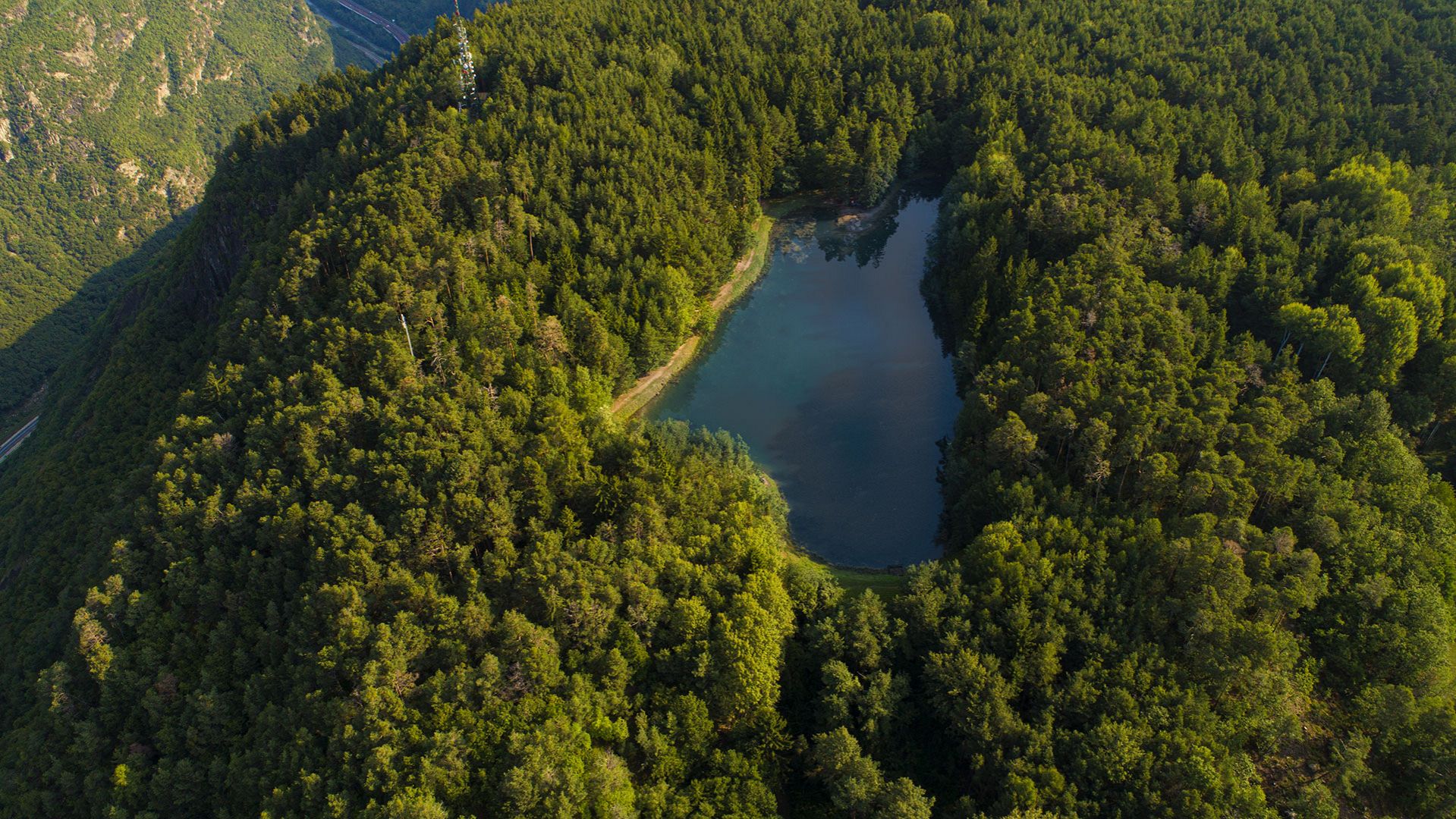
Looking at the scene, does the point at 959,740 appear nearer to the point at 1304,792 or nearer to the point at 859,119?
the point at 1304,792

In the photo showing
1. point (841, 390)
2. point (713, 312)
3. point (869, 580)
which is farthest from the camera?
point (713, 312)

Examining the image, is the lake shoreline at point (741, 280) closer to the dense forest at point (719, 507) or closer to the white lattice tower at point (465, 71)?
the dense forest at point (719, 507)

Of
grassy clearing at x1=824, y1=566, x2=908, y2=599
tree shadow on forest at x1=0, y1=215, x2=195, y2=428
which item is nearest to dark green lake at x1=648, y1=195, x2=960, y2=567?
grassy clearing at x1=824, y1=566, x2=908, y2=599

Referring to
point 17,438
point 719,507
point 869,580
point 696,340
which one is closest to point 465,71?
point 696,340

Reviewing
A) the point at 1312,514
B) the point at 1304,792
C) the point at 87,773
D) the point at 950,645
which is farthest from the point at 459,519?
the point at 1312,514

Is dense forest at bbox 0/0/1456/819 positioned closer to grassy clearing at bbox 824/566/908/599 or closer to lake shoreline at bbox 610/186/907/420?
lake shoreline at bbox 610/186/907/420

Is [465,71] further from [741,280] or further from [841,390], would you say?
[841,390]
